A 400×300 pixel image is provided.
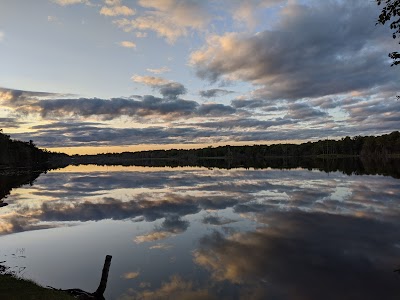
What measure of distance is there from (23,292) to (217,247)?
1234cm

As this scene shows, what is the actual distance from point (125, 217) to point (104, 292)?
59.0 ft

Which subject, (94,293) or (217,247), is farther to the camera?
(217,247)

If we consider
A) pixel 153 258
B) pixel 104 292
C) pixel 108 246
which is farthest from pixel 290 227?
pixel 104 292

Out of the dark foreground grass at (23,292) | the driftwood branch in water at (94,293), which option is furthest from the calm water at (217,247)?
the dark foreground grass at (23,292)

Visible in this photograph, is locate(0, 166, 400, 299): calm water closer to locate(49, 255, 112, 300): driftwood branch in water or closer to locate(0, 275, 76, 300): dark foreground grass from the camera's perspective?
locate(49, 255, 112, 300): driftwood branch in water

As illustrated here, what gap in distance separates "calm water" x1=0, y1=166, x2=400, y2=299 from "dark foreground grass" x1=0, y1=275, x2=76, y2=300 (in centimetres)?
314

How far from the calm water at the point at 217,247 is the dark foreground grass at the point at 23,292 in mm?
3145

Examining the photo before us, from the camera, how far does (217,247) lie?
72.0 feet

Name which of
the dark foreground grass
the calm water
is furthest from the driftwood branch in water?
the dark foreground grass

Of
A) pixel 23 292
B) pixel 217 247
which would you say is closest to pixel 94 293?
pixel 23 292

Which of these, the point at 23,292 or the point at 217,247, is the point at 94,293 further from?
the point at 217,247

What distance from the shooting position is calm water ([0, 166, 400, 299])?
1576 cm

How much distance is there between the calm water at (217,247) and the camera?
1576 cm

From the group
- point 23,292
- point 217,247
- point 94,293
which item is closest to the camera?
point 23,292
